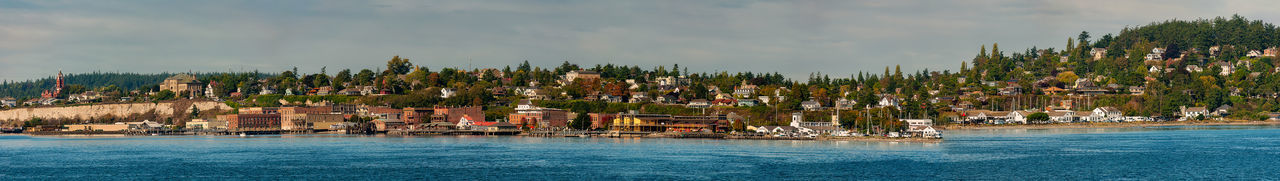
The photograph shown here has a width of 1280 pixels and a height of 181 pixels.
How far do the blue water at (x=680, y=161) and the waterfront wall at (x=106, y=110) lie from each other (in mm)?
74693

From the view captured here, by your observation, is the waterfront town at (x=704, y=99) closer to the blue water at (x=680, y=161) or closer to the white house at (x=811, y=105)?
the white house at (x=811, y=105)

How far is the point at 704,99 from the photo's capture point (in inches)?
5458

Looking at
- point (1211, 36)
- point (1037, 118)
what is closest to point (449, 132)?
point (1037, 118)

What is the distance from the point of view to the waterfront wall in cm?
16262

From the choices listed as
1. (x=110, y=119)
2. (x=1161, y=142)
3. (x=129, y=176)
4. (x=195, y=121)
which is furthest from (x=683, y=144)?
(x=110, y=119)

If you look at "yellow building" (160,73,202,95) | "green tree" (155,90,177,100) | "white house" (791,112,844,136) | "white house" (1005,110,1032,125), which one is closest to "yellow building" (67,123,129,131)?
"green tree" (155,90,177,100)

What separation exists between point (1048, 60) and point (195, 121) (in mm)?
127070

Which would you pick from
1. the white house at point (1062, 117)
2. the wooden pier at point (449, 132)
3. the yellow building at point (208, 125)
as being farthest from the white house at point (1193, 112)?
the yellow building at point (208, 125)

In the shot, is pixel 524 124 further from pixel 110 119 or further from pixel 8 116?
pixel 8 116

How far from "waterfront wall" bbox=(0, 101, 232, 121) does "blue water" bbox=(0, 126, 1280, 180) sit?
74.7 meters

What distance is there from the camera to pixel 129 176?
5747cm

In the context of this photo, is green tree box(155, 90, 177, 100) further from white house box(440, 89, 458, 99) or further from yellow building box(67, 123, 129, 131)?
white house box(440, 89, 458, 99)

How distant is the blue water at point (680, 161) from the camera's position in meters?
56.8

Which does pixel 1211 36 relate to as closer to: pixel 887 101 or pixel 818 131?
pixel 887 101
